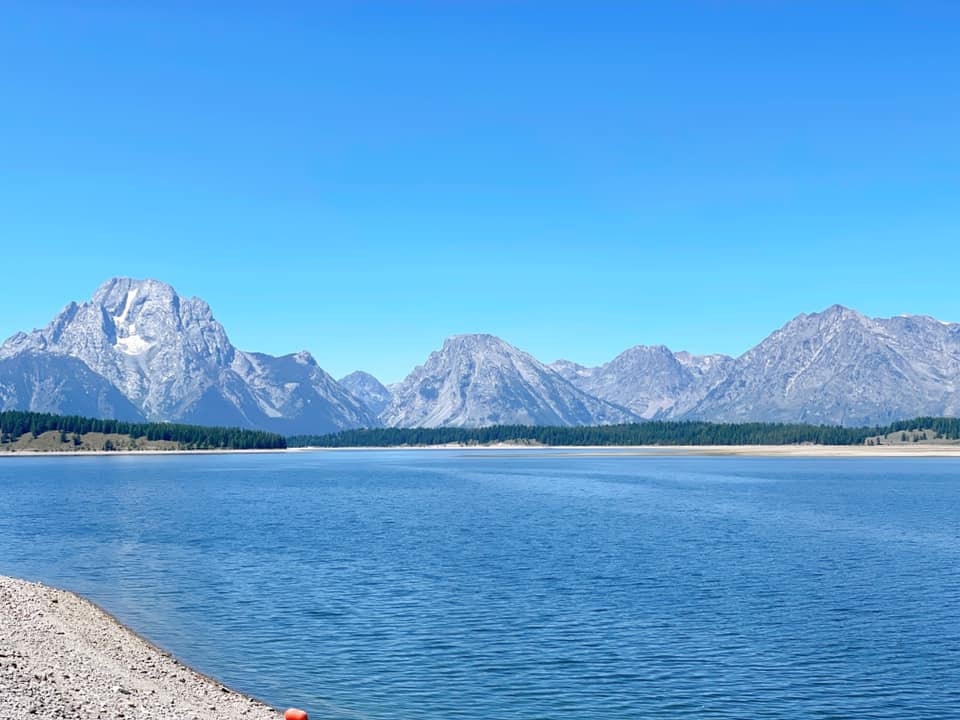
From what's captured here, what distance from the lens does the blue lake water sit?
4178 centimetres

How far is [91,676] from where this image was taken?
39656 mm

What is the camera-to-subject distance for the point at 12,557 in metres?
82.7

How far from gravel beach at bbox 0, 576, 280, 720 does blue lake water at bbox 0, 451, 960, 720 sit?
219cm

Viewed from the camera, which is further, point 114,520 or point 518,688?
point 114,520

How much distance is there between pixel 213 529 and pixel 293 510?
90.7 feet

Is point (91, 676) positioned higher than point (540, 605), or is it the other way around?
point (91, 676)

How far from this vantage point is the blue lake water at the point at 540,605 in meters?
41.8

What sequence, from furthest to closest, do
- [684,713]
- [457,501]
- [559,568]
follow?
[457,501], [559,568], [684,713]

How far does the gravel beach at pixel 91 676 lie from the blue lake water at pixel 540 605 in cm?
219

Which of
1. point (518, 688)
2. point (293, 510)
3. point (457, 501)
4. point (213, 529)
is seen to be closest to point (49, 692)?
point (518, 688)

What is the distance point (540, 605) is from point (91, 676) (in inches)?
1143

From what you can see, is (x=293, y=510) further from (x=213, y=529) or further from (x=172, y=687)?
(x=172, y=687)

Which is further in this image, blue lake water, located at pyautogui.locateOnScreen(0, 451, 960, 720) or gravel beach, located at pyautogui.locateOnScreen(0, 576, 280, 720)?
blue lake water, located at pyautogui.locateOnScreen(0, 451, 960, 720)

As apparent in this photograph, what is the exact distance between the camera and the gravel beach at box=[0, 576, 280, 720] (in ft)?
113
